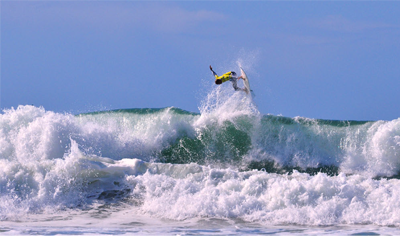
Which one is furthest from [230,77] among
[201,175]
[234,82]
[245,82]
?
[201,175]

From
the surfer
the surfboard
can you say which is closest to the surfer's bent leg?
the surfer

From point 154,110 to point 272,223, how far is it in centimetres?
870

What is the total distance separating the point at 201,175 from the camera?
9477mm

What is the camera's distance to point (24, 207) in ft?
27.9

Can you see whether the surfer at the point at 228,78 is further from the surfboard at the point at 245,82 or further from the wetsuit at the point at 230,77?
the surfboard at the point at 245,82

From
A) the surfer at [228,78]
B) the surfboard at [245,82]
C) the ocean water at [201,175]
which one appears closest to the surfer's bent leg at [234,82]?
the surfer at [228,78]

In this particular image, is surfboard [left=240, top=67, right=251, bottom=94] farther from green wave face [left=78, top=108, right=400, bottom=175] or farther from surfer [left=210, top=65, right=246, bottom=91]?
green wave face [left=78, top=108, right=400, bottom=175]

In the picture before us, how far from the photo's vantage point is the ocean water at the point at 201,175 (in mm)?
7824

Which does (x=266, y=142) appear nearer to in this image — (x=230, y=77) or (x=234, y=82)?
(x=234, y=82)

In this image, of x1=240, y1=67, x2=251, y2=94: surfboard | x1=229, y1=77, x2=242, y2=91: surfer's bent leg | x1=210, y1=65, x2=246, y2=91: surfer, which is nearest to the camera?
x1=210, y1=65, x2=246, y2=91: surfer

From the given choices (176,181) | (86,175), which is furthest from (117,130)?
(176,181)

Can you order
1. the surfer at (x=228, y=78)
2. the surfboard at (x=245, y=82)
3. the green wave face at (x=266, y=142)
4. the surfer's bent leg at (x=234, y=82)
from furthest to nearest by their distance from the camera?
1. the surfboard at (x=245, y=82)
2. the surfer's bent leg at (x=234, y=82)
3. the surfer at (x=228, y=78)
4. the green wave face at (x=266, y=142)

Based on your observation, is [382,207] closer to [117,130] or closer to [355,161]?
[355,161]

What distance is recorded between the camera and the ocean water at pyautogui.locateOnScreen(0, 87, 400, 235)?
782 centimetres
